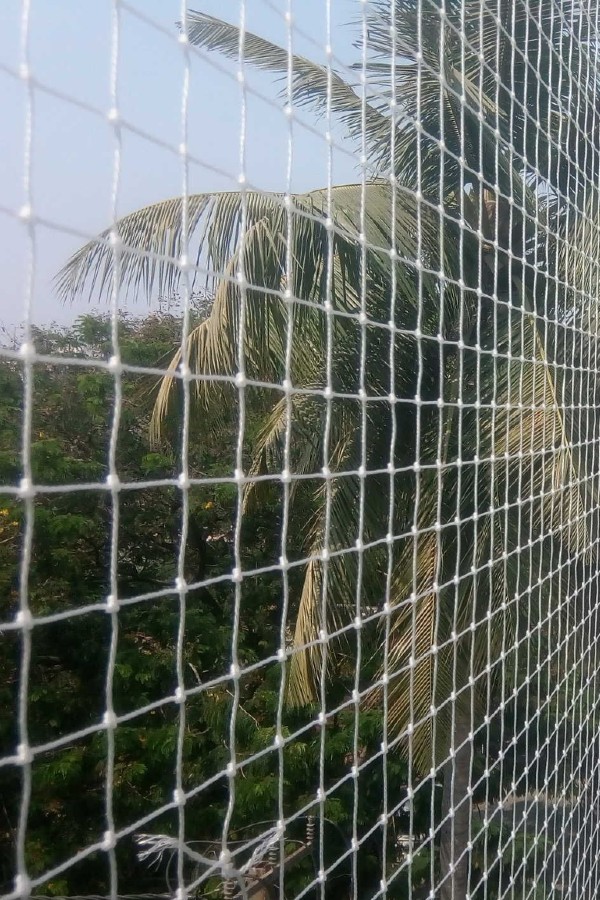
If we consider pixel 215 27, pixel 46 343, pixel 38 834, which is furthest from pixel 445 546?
pixel 38 834

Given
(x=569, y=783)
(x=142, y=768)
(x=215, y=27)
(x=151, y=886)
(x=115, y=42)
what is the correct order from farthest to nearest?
(x=151, y=886) < (x=142, y=768) < (x=215, y=27) < (x=569, y=783) < (x=115, y=42)

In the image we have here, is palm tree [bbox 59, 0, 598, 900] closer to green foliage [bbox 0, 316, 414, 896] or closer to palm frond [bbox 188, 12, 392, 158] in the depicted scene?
palm frond [bbox 188, 12, 392, 158]

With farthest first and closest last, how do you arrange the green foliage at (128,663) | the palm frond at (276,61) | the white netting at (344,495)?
the green foliage at (128,663)
the palm frond at (276,61)
the white netting at (344,495)

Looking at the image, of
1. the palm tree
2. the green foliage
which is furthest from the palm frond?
the green foliage

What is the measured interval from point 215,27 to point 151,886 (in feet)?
9.26

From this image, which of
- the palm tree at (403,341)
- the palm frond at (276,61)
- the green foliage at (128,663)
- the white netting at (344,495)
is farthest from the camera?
the green foliage at (128,663)

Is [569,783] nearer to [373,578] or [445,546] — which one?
[445,546]

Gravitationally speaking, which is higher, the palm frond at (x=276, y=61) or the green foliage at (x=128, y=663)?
the palm frond at (x=276, y=61)

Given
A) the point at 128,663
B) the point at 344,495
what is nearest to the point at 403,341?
the point at 344,495

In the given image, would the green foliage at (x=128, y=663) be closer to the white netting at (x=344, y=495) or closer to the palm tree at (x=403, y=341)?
the white netting at (x=344, y=495)

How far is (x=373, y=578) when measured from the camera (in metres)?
2.14

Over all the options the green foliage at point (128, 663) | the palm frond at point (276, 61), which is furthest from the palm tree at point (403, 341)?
the green foliage at point (128, 663)

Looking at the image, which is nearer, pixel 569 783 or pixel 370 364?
pixel 569 783

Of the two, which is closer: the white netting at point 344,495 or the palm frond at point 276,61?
the white netting at point 344,495
